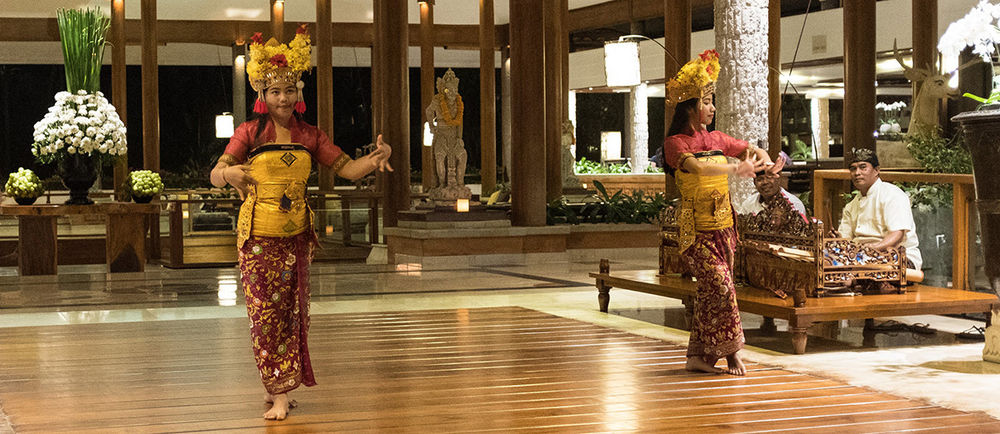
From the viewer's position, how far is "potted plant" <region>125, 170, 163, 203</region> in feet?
36.4

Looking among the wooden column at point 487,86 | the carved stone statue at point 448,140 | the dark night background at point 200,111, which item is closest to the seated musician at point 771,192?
the carved stone statue at point 448,140

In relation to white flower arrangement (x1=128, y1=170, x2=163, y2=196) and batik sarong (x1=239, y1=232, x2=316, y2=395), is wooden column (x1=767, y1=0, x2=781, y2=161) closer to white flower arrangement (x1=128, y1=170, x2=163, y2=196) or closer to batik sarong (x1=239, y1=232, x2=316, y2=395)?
white flower arrangement (x1=128, y1=170, x2=163, y2=196)

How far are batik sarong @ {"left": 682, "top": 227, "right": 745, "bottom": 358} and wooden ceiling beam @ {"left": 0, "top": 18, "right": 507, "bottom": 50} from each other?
16858 millimetres

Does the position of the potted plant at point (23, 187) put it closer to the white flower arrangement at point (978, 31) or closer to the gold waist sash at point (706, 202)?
the gold waist sash at point (706, 202)

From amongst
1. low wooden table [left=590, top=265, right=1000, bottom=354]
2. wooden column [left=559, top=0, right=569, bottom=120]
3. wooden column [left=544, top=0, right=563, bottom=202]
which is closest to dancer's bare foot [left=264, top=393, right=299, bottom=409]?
low wooden table [left=590, top=265, right=1000, bottom=354]

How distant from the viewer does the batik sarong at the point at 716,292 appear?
17.1 ft

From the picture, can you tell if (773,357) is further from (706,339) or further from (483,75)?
(483,75)

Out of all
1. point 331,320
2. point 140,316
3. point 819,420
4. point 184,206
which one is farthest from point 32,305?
point 819,420

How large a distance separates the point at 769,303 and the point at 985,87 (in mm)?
13094

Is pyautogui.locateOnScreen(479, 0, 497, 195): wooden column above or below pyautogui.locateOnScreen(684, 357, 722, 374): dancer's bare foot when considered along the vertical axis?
above

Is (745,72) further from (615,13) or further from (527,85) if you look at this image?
(615,13)

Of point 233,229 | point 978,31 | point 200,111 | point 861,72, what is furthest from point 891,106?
point 978,31

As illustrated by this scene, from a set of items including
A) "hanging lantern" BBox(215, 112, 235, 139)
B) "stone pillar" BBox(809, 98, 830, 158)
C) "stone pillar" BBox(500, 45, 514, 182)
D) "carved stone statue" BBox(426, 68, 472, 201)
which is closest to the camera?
"carved stone statue" BBox(426, 68, 472, 201)

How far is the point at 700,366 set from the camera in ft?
17.5
